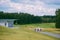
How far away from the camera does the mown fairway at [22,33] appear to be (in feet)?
13.6

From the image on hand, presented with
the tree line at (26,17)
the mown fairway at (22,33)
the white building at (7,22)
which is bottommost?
the mown fairway at (22,33)

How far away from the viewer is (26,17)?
4.58 metres

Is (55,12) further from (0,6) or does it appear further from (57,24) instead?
(0,6)

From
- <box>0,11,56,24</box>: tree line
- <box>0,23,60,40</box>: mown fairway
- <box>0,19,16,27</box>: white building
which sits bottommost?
<box>0,23,60,40</box>: mown fairway

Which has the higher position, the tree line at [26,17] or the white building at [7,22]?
the tree line at [26,17]

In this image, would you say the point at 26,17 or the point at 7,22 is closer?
the point at 7,22

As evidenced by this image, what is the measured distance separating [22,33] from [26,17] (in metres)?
0.47

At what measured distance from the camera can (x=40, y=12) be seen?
4.55 metres

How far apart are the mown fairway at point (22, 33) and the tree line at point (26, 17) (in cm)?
11

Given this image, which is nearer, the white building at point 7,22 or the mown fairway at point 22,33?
the mown fairway at point 22,33

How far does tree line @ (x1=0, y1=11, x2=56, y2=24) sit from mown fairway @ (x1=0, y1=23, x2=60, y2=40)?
4.4 inches

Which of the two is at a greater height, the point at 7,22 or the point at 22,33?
the point at 7,22

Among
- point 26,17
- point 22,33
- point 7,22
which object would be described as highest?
point 26,17

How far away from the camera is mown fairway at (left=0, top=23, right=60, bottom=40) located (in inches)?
163
